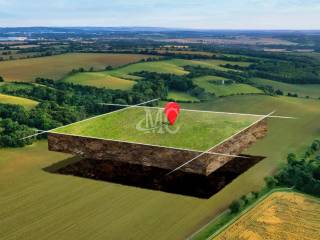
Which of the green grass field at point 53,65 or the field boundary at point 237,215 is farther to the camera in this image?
the green grass field at point 53,65

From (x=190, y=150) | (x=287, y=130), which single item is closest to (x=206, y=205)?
(x=190, y=150)

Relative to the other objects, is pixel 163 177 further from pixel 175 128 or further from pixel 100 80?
pixel 100 80

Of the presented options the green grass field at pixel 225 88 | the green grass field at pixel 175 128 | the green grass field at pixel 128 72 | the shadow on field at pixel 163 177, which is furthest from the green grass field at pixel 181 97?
the shadow on field at pixel 163 177

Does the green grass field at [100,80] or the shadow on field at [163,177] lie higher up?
the shadow on field at [163,177]

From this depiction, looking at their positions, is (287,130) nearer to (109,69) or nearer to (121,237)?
(121,237)

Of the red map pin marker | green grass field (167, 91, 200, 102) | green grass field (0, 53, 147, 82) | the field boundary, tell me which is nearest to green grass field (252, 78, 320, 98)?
green grass field (167, 91, 200, 102)

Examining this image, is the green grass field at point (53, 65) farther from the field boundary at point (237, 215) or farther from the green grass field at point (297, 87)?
the field boundary at point (237, 215)

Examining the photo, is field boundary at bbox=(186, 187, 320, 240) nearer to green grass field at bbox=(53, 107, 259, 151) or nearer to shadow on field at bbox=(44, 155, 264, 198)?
shadow on field at bbox=(44, 155, 264, 198)
